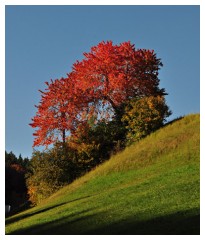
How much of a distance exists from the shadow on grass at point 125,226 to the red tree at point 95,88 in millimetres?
26983

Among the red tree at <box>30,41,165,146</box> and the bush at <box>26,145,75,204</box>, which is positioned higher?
the red tree at <box>30,41,165,146</box>

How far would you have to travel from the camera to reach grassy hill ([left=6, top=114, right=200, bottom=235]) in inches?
726

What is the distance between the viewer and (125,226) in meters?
18.2

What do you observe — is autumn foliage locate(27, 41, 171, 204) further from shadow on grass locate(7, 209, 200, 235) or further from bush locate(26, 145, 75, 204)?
shadow on grass locate(7, 209, 200, 235)

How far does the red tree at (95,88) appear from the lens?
50.6 metres

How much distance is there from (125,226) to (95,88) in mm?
34316

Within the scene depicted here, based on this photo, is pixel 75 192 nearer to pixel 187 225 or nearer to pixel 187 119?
pixel 187 119

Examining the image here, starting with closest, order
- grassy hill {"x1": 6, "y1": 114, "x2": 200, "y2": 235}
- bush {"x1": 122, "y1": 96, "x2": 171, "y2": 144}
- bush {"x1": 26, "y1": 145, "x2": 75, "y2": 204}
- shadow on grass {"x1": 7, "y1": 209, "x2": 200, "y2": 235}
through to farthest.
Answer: shadow on grass {"x1": 7, "y1": 209, "x2": 200, "y2": 235} < grassy hill {"x1": 6, "y1": 114, "x2": 200, "y2": 235} < bush {"x1": 26, "y1": 145, "x2": 75, "y2": 204} < bush {"x1": 122, "y1": 96, "x2": 171, "y2": 144}

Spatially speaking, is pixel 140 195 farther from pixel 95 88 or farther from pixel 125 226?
pixel 95 88

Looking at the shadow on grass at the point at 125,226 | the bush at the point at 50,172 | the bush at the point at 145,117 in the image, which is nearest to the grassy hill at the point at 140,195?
the shadow on grass at the point at 125,226

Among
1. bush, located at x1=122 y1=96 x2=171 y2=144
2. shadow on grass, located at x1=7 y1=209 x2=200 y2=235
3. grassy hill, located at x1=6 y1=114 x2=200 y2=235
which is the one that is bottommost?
shadow on grass, located at x1=7 y1=209 x2=200 y2=235

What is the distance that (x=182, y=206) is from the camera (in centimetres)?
1997

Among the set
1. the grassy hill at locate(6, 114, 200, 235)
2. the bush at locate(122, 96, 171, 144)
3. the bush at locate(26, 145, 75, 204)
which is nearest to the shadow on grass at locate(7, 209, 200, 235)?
the grassy hill at locate(6, 114, 200, 235)
